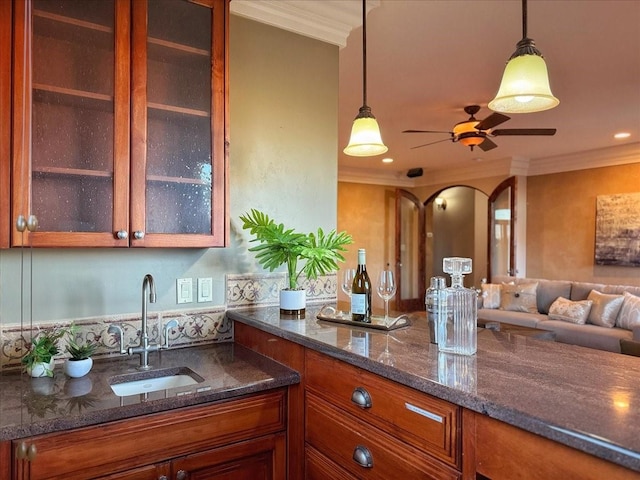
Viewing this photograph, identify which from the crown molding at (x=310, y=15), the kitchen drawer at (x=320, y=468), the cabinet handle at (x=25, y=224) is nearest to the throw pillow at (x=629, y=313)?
the crown molding at (x=310, y=15)

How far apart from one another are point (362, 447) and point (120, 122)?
1.34 metres

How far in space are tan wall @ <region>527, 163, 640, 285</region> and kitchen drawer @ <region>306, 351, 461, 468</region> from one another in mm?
5893

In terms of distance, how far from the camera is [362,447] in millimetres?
1309

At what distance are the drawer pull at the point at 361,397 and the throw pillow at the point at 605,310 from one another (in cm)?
414

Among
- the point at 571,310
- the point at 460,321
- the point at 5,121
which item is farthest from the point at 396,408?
the point at 571,310

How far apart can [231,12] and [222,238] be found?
1.12 meters

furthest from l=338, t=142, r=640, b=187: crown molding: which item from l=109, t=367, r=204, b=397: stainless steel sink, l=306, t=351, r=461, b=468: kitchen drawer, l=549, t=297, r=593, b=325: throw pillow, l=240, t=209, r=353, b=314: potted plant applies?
l=306, t=351, r=461, b=468: kitchen drawer

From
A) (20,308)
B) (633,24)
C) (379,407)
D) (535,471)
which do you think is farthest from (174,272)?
(633,24)

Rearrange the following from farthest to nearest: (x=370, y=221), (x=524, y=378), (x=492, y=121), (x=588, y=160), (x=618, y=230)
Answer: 1. (x=370, y=221)
2. (x=588, y=160)
3. (x=618, y=230)
4. (x=492, y=121)
5. (x=524, y=378)

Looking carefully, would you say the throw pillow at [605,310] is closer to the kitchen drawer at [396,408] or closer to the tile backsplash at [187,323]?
the tile backsplash at [187,323]

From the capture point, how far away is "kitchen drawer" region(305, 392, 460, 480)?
44.1 inches

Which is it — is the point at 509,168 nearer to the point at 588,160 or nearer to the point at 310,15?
the point at 588,160

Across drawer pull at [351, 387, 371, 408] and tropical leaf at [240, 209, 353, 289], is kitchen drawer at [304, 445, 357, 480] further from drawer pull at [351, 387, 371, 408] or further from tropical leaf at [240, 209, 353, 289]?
tropical leaf at [240, 209, 353, 289]

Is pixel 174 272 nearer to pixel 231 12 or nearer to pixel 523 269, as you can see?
pixel 231 12
